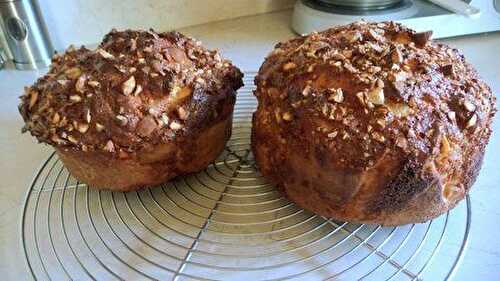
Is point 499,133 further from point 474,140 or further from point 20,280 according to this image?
point 20,280

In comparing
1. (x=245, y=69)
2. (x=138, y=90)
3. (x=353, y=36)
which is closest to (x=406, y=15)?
(x=245, y=69)

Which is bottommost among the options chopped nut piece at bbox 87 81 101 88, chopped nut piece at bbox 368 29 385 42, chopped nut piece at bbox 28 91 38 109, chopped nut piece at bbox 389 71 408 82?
chopped nut piece at bbox 28 91 38 109

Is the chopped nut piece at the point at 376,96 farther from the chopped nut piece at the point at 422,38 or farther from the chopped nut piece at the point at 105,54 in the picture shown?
the chopped nut piece at the point at 105,54

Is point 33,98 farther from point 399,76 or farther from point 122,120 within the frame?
point 399,76

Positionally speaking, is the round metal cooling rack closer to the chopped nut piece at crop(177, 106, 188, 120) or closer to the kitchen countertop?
the kitchen countertop

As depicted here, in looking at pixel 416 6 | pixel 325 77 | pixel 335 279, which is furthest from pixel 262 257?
pixel 416 6

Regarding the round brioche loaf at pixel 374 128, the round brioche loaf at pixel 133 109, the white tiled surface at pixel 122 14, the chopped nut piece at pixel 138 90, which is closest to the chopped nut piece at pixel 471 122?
the round brioche loaf at pixel 374 128

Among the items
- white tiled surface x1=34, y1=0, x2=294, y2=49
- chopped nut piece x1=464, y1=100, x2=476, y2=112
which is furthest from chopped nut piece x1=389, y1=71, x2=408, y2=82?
white tiled surface x1=34, y1=0, x2=294, y2=49
